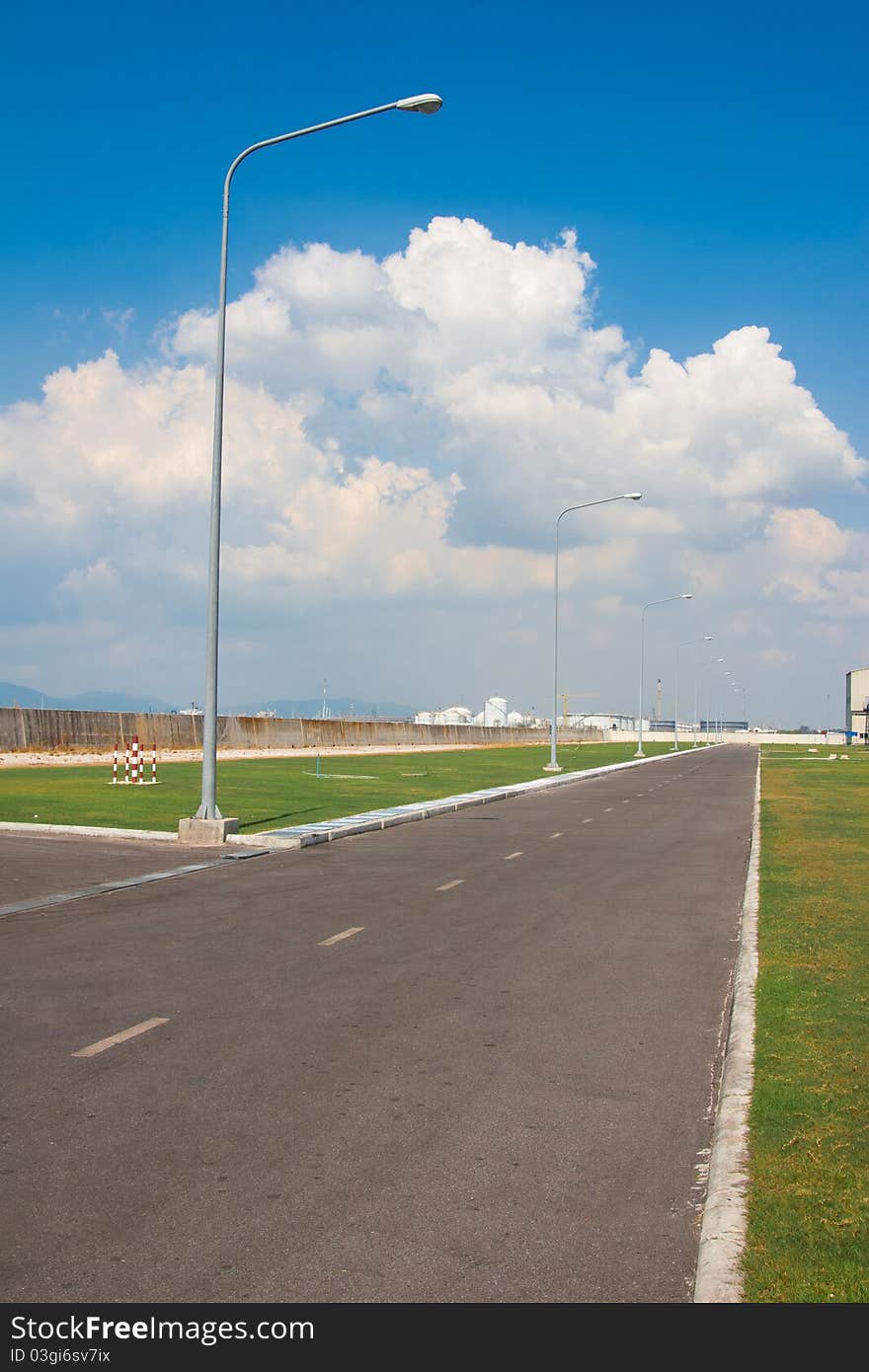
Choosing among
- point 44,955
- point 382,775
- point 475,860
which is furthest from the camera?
point 382,775

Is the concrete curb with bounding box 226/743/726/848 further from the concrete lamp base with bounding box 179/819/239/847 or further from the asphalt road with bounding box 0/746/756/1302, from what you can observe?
the asphalt road with bounding box 0/746/756/1302

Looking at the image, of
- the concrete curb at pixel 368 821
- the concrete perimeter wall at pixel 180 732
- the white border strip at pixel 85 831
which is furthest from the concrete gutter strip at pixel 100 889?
the concrete perimeter wall at pixel 180 732

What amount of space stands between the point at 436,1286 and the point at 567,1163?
140cm

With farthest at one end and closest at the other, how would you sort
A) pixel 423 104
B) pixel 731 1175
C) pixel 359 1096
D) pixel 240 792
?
pixel 240 792, pixel 423 104, pixel 359 1096, pixel 731 1175

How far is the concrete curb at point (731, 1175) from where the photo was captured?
4118 millimetres

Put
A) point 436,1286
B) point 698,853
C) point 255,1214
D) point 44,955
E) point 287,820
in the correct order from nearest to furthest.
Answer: point 436,1286
point 255,1214
point 44,955
point 698,853
point 287,820

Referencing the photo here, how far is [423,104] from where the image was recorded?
19.0 m

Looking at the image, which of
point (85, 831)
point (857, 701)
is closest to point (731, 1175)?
point (85, 831)

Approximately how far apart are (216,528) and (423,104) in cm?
763

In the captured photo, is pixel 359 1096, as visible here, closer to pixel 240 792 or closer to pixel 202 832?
pixel 202 832

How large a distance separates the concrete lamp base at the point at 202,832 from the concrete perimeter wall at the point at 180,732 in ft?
90.5

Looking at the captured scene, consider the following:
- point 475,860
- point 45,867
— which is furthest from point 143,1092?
point 475,860

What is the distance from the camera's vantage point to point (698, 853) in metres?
19.2
